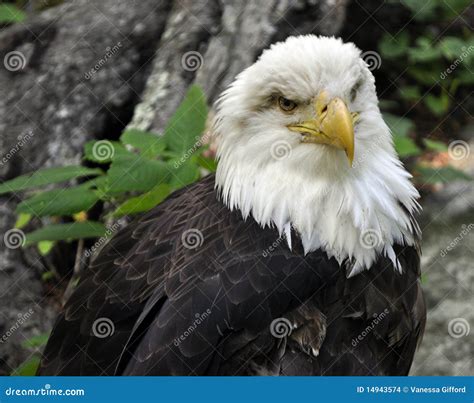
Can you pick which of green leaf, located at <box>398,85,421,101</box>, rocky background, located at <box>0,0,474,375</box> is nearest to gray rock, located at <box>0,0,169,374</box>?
rocky background, located at <box>0,0,474,375</box>

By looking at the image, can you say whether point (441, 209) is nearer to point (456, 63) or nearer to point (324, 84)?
point (456, 63)

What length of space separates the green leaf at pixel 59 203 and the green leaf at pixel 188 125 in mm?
431

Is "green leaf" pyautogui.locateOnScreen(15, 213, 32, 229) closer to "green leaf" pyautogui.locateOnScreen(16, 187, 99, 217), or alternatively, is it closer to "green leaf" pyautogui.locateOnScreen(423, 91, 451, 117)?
"green leaf" pyautogui.locateOnScreen(16, 187, 99, 217)

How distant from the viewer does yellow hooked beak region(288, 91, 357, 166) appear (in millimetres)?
3451

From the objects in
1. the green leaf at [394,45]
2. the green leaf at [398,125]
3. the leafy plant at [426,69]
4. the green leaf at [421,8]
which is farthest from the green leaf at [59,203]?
the green leaf at [421,8]

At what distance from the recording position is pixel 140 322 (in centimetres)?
355

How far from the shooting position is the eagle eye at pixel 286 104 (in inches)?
142

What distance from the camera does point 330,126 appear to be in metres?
3.49

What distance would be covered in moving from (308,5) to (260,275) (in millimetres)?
2723

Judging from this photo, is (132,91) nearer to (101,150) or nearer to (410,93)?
(101,150)

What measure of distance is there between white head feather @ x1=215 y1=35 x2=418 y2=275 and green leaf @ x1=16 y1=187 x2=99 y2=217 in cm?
74

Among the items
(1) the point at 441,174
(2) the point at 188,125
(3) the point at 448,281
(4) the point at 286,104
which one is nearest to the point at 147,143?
(2) the point at 188,125

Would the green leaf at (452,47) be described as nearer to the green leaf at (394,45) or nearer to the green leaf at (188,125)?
the green leaf at (394,45)

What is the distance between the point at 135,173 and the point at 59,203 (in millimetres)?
352
